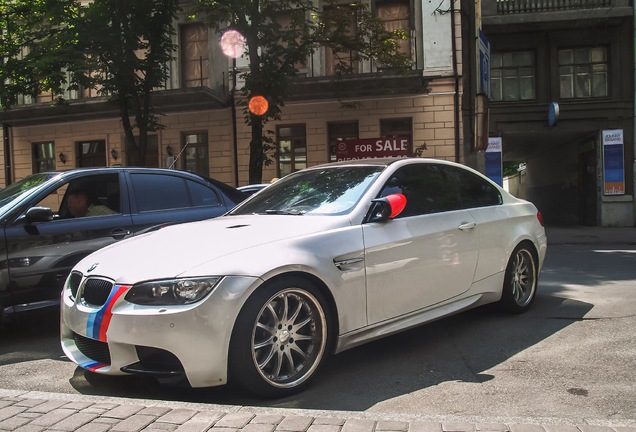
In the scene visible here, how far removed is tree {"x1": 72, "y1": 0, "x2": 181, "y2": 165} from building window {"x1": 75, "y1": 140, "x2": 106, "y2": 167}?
6130 millimetres

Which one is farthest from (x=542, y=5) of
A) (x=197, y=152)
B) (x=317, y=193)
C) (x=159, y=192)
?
(x=317, y=193)

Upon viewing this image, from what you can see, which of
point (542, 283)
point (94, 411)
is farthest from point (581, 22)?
point (94, 411)

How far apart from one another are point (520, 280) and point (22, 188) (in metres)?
5.10

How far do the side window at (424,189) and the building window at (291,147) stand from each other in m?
13.8

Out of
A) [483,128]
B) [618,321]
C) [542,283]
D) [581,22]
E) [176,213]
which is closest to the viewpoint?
[618,321]

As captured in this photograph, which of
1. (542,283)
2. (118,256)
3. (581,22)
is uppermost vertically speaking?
(581,22)

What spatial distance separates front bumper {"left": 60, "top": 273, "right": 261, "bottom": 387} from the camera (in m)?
3.01

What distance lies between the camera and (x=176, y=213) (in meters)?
5.71

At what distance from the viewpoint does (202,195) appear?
6039mm

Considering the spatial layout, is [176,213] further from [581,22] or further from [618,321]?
[581,22]

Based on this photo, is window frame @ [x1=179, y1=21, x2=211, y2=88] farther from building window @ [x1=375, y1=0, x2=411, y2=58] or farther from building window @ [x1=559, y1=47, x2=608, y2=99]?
building window @ [x1=559, y1=47, x2=608, y2=99]

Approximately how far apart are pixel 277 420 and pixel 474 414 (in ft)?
3.76

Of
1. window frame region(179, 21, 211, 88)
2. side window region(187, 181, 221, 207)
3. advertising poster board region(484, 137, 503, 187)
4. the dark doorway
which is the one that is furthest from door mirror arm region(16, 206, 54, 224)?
the dark doorway

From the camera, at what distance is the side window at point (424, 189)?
4.27 metres
